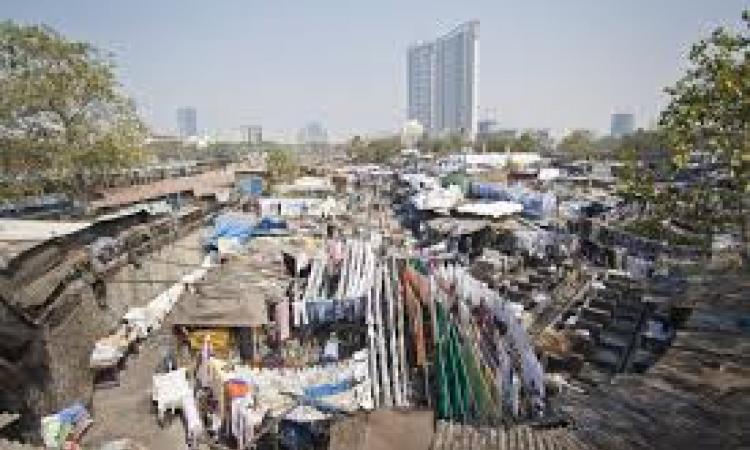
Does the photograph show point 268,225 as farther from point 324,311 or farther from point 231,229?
point 324,311

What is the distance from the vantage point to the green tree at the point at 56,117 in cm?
2261

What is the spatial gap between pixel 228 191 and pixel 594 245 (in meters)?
27.8

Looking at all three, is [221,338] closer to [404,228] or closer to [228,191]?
[404,228]

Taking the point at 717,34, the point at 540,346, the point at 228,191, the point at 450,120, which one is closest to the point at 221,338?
the point at 540,346

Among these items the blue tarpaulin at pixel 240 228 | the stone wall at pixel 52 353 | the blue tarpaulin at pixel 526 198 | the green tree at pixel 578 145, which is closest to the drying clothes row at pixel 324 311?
the stone wall at pixel 52 353

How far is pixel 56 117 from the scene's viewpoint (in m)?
24.1

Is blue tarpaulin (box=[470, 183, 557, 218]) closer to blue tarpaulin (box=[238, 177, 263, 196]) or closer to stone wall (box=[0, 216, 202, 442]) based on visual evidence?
blue tarpaulin (box=[238, 177, 263, 196])

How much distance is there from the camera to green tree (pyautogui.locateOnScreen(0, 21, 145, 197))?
2261 centimetres

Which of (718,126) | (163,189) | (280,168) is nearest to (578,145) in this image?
(280,168)

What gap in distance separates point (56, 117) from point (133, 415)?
17.4 m

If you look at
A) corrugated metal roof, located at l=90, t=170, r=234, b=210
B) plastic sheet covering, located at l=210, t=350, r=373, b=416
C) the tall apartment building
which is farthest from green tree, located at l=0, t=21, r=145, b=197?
the tall apartment building

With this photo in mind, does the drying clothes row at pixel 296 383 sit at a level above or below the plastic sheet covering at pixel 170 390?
above

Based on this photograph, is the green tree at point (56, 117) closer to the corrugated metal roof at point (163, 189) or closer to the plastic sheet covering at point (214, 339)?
the corrugated metal roof at point (163, 189)

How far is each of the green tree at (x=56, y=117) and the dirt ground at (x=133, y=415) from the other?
13.1 m
